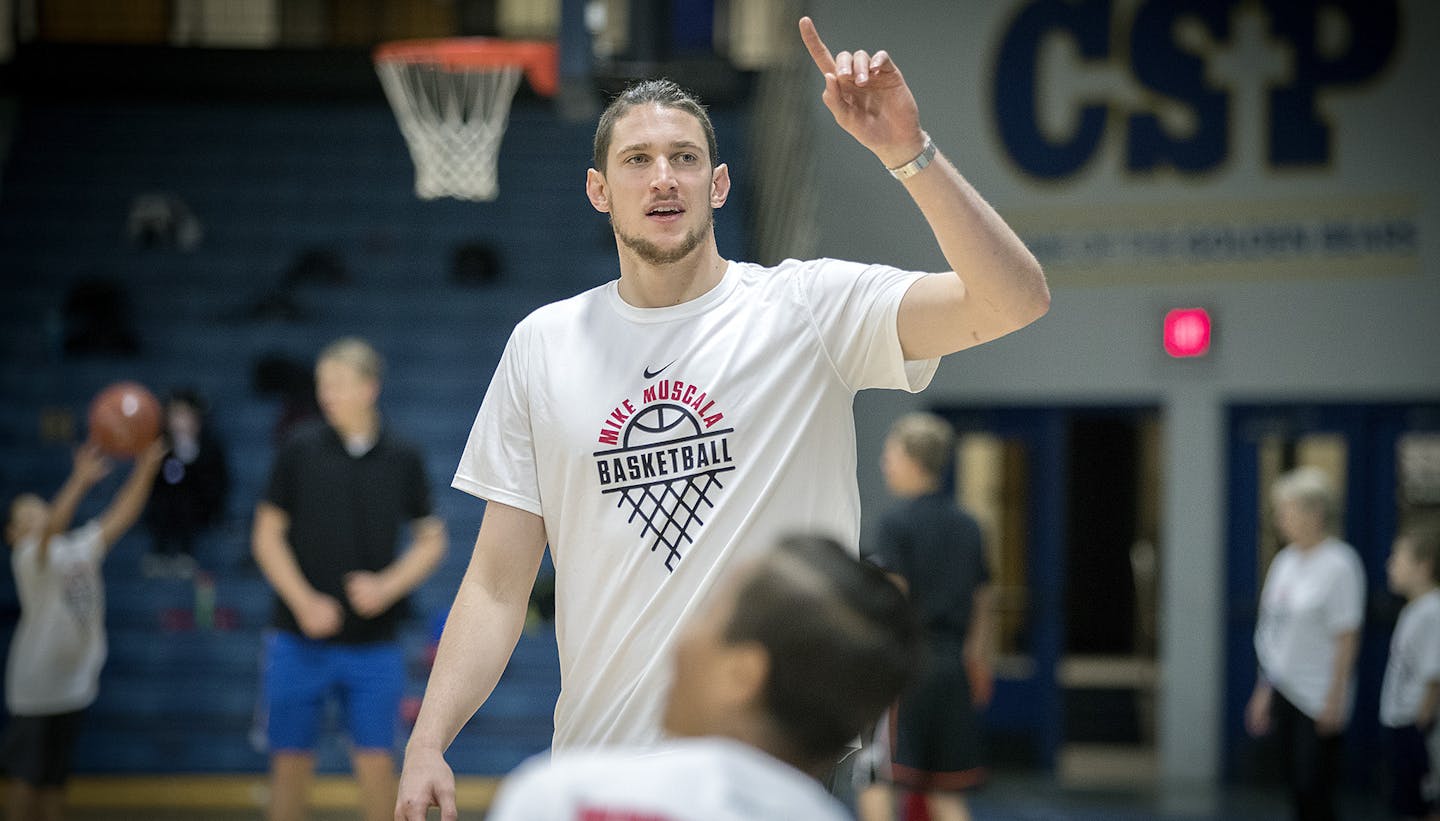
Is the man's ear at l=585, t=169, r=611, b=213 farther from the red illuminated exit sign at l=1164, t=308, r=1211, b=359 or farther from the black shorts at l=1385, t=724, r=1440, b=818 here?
the red illuminated exit sign at l=1164, t=308, r=1211, b=359

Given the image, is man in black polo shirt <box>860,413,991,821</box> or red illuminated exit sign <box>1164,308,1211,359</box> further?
red illuminated exit sign <box>1164,308,1211,359</box>

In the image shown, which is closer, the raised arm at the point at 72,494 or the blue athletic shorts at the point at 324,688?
the blue athletic shorts at the point at 324,688

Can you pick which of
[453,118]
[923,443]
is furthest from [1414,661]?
[453,118]

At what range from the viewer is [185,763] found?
8.62 metres

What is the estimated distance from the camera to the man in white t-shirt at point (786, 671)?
1.35 m

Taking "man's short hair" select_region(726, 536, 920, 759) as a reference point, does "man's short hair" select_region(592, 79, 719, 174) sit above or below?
above

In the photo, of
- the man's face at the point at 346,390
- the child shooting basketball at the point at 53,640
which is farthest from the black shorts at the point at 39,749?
the man's face at the point at 346,390

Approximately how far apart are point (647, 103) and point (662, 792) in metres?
1.49

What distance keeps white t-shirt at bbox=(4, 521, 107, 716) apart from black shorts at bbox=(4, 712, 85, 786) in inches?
1.8

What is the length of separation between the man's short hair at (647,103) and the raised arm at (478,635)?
2.09ft

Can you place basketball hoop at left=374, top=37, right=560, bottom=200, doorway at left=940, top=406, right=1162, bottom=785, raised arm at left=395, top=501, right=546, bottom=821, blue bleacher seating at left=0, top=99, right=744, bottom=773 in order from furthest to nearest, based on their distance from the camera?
basketball hoop at left=374, top=37, right=560, bottom=200
doorway at left=940, top=406, right=1162, bottom=785
blue bleacher seating at left=0, top=99, right=744, bottom=773
raised arm at left=395, top=501, right=546, bottom=821

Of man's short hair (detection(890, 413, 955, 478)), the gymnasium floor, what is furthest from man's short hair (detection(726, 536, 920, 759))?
the gymnasium floor

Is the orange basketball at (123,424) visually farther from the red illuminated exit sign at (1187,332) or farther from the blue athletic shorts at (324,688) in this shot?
the red illuminated exit sign at (1187,332)

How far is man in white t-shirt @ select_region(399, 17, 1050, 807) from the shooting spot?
246 centimetres
